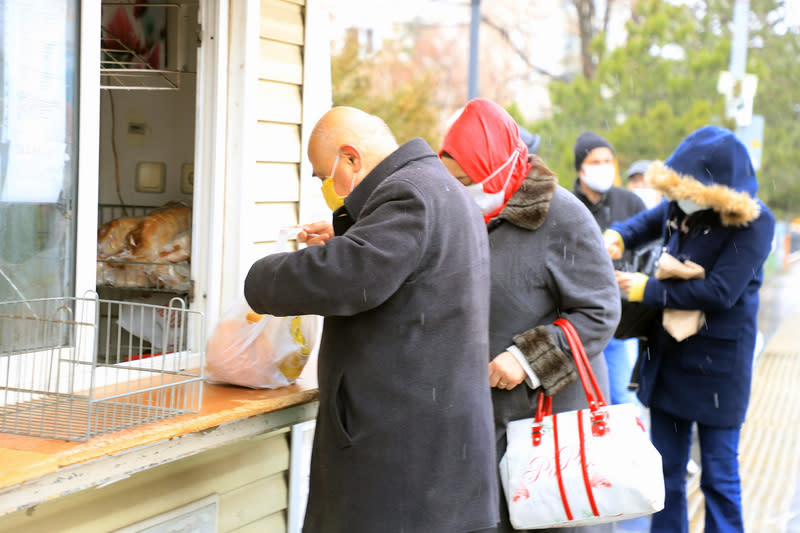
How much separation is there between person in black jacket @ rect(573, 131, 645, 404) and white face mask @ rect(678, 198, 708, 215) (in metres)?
1.86

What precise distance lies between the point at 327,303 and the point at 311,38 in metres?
1.67

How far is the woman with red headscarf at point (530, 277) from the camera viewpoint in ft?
9.37

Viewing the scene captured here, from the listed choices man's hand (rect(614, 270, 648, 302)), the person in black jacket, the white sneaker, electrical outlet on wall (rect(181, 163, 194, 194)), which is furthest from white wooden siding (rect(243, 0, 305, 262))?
the white sneaker

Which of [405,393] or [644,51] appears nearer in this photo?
[405,393]

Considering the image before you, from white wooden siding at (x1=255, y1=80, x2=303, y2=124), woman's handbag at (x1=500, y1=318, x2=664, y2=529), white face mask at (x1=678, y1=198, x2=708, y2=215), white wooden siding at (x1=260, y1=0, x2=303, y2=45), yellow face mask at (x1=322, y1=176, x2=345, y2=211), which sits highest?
white wooden siding at (x1=260, y1=0, x2=303, y2=45)

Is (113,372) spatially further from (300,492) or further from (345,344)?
(300,492)

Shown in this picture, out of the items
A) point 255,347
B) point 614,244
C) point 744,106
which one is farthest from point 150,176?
point 744,106

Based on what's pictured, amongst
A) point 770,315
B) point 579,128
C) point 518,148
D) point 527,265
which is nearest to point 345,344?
point 527,265

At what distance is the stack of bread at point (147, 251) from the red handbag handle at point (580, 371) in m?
1.34

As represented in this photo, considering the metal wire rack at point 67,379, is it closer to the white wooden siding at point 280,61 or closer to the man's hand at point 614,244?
the white wooden siding at point 280,61

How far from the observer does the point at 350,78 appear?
1179cm

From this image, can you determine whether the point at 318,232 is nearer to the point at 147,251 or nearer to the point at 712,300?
the point at 147,251

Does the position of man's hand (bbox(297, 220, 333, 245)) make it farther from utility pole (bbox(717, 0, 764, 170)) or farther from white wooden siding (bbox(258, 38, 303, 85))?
utility pole (bbox(717, 0, 764, 170))

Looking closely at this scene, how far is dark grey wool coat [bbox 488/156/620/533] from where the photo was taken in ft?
9.49
